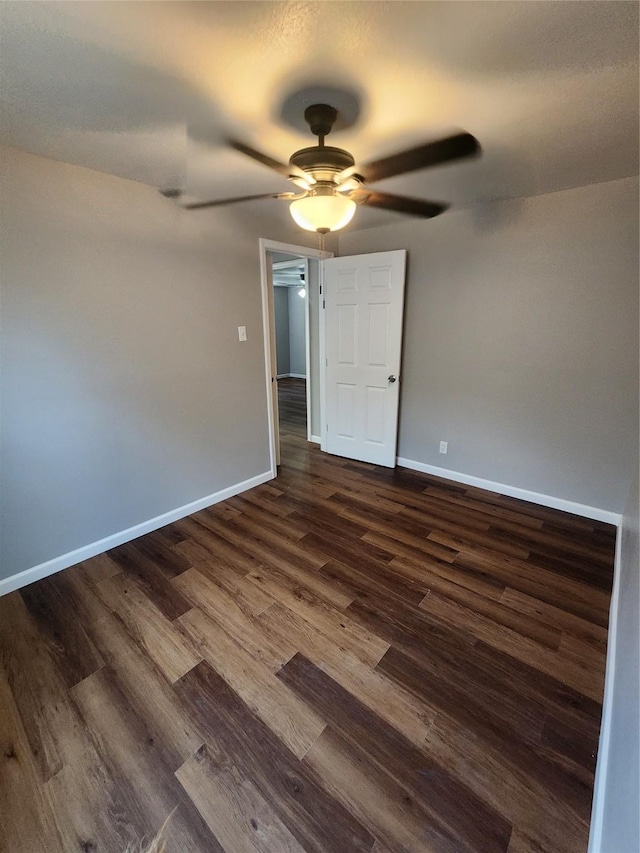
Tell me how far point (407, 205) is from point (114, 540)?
314cm

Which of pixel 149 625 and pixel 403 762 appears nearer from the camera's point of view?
pixel 403 762

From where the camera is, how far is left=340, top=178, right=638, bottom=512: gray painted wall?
2363mm

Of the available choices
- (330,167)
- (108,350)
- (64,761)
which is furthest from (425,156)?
(64,761)

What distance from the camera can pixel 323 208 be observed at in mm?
1497

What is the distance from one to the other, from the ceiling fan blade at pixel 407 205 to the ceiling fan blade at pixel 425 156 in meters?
0.38

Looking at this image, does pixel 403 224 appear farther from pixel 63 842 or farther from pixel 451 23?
pixel 63 842

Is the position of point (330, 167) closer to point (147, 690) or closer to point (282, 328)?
point (147, 690)

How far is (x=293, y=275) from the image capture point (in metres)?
6.73

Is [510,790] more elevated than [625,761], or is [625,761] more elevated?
[625,761]

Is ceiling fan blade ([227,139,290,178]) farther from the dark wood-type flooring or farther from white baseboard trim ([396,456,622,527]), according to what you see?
white baseboard trim ([396,456,622,527])

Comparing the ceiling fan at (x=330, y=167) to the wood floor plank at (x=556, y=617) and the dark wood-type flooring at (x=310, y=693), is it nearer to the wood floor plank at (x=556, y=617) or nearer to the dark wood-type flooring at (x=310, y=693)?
the dark wood-type flooring at (x=310, y=693)

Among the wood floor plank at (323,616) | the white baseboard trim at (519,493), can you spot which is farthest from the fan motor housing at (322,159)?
the white baseboard trim at (519,493)

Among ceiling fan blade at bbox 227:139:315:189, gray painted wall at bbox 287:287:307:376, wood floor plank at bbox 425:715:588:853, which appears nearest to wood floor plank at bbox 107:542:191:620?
wood floor plank at bbox 425:715:588:853

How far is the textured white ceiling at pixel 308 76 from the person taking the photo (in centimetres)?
102
